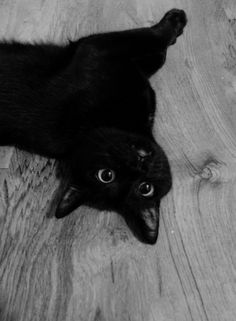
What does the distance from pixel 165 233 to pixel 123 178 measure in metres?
0.26

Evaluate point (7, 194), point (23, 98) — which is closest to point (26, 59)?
point (23, 98)

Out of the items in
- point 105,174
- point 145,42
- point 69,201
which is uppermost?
point 145,42

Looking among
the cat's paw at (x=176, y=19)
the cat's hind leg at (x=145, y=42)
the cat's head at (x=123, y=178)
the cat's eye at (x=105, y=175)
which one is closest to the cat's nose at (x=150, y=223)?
the cat's head at (x=123, y=178)

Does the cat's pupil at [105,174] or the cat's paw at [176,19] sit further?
the cat's paw at [176,19]

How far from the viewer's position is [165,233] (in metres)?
1.35

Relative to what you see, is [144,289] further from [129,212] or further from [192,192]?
[192,192]

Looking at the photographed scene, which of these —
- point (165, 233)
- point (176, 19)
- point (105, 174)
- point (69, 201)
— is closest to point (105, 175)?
point (105, 174)

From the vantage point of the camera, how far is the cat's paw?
1.56 meters

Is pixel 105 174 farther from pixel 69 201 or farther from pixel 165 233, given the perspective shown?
pixel 165 233

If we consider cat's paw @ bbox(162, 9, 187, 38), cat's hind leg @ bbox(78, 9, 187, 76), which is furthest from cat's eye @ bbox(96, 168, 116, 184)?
cat's paw @ bbox(162, 9, 187, 38)

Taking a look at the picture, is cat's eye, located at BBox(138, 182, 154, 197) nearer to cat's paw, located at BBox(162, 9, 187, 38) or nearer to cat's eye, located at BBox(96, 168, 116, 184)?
cat's eye, located at BBox(96, 168, 116, 184)

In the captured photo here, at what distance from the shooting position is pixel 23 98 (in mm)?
1371

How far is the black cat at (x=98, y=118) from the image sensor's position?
4.17ft

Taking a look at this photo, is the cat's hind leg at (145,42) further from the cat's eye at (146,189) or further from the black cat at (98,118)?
the cat's eye at (146,189)
